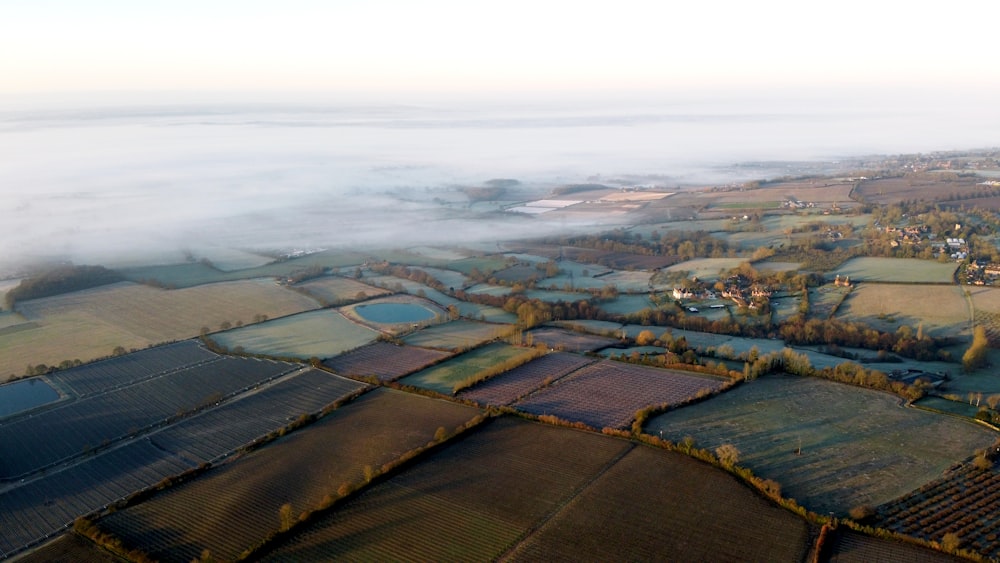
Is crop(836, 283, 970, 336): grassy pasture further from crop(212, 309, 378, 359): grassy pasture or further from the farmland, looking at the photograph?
crop(212, 309, 378, 359): grassy pasture

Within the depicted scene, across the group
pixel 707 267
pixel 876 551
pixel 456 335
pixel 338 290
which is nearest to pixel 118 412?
pixel 456 335

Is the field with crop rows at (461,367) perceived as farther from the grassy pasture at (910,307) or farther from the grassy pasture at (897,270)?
the grassy pasture at (897,270)

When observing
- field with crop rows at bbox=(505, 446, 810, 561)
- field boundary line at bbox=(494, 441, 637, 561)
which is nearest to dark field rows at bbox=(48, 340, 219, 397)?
field boundary line at bbox=(494, 441, 637, 561)

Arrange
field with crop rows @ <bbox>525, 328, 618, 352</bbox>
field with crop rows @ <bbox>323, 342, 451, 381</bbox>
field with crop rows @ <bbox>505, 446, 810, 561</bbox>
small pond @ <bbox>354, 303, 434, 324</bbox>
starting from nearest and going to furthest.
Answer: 1. field with crop rows @ <bbox>505, 446, 810, 561</bbox>
2. field with crop rows @ <bbox>323, 342, 451, 381</bbox>
3. field with crop rows @ <bbox>525, 328, 618, 352</bbox>
4. small pond @ <bbox>354, 303, 434, 324</bbox>

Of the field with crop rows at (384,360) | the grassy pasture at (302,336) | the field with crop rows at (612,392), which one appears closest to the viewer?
the field with crop rows at (612,392)

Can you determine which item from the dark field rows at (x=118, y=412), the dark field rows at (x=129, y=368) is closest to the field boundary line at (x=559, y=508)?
the dark field rows at (x=118, y=412)

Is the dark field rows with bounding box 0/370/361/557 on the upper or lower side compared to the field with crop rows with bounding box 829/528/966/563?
lower
